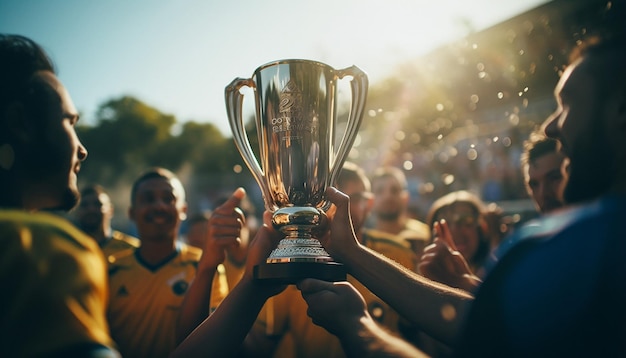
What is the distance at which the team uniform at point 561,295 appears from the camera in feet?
3.27

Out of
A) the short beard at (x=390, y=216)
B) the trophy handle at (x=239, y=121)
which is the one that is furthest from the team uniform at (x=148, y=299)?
the short beard at (x=390, y=216)

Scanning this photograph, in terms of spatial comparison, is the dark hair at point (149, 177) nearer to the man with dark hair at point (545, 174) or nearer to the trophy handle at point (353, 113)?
the trophy handle at point (353, 113)

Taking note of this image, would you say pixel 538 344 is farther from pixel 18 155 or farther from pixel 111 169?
pixel 111 169

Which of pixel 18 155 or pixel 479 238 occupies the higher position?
pixel 18 155

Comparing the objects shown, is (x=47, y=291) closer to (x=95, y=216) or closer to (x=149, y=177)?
(x=149, y=177)

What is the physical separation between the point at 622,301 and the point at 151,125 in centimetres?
4719

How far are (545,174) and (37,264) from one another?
302cm

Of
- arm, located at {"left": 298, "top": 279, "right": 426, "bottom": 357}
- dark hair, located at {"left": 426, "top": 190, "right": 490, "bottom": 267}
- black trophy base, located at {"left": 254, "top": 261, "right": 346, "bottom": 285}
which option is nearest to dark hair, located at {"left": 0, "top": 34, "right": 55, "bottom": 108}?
black trophy base, located at {"left": 254, "top": 261, "right": 346, "bottom": 285}

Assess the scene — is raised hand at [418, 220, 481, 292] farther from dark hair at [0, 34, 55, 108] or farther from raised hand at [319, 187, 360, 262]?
dark hair at [0, 34, 55, 108]

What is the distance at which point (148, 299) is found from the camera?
10.5ft

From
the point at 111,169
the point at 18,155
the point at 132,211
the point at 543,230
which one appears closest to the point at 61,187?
the point at 18,155

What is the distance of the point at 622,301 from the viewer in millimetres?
979

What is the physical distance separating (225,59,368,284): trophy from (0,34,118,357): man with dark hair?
804 mm

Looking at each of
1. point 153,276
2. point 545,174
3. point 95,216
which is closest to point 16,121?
point 153,276
